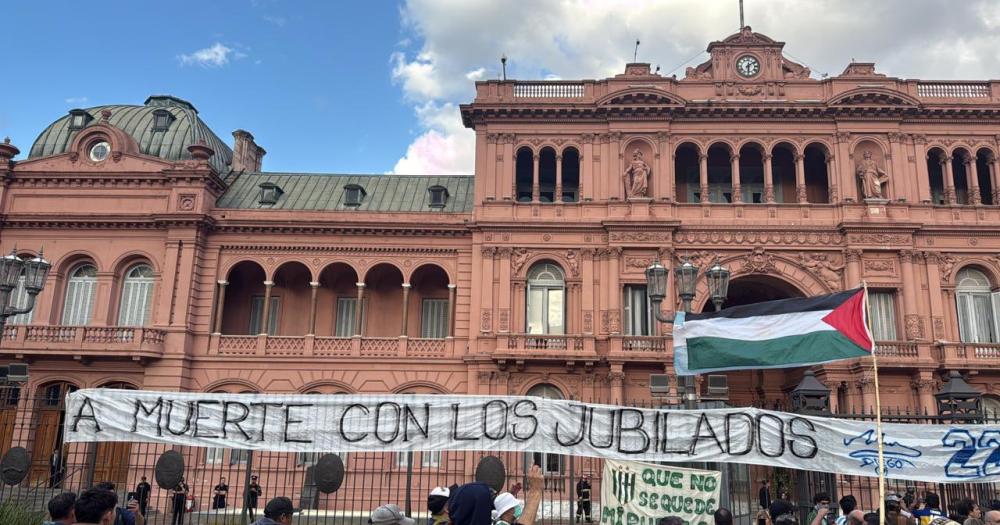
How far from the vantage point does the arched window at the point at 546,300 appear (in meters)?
29.0

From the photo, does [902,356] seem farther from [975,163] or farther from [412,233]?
[412,233]

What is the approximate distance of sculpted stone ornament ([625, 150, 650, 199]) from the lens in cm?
2916

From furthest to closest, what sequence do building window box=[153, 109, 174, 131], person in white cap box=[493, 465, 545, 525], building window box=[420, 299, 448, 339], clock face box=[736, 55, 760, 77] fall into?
building window box=[153, 109, 174, 131] < building window box=[420, 299, 448, 339] < clock face box=[736, 55, 760, 77] < person in white cap box=[493, 465, 545, 525]

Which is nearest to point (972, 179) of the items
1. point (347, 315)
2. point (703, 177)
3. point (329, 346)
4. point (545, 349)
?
point (703, 177)

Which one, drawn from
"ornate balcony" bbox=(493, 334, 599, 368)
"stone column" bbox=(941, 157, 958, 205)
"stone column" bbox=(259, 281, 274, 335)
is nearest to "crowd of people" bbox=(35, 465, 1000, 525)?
"ornate balcony" bbox=(493, 334, 599, 368)

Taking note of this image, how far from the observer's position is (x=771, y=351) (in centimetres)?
1305

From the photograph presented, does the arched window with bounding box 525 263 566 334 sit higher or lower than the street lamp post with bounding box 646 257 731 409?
higher

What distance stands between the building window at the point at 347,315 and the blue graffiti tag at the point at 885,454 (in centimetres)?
2241

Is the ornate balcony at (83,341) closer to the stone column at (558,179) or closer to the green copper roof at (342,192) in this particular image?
the green copper roof at (342,192)

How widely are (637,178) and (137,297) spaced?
20978mm

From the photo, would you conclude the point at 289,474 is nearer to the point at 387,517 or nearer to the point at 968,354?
the point at 387,517

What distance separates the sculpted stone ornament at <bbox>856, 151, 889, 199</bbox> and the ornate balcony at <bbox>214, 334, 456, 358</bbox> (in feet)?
57.1

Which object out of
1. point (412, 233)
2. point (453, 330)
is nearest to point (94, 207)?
point (412, 233)

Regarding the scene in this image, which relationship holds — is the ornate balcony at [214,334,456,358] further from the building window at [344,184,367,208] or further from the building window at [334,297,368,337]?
the building window at [344,184,367,208]
